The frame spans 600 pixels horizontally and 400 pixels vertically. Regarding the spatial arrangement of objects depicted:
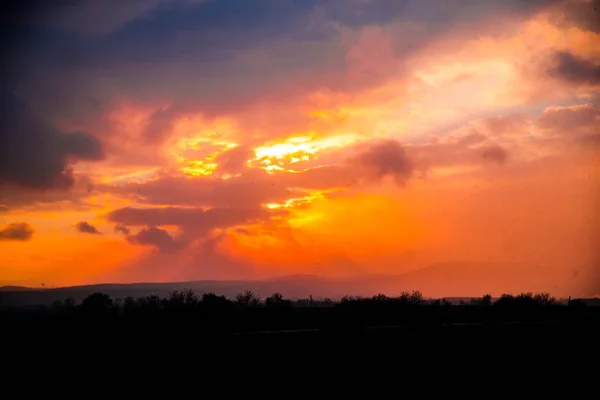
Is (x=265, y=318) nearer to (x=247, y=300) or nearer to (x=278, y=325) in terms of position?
(x=278, y=325)

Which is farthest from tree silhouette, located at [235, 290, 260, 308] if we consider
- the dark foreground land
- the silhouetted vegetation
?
the dark foreground land

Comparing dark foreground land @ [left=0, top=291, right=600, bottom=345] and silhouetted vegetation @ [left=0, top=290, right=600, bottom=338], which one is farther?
silhouetted vegetation @ [left=0, top=290, right=600, bottom=338]

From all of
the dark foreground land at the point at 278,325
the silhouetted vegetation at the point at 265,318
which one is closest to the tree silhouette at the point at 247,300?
the silhouetted vegetation at the point at 265,318

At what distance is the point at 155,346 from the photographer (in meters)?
17.6

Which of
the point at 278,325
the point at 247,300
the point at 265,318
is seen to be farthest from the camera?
the point at 247,300

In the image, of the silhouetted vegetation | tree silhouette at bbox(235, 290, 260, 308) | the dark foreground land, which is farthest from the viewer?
tree silhouette at bbox(235, 290, 260, 308)

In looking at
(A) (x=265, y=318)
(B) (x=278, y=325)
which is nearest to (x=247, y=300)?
(A) (x=265, y=318)

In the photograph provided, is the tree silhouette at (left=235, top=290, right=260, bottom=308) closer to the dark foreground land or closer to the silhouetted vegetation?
the silhouetted vegetation

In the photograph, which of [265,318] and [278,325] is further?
[265,318]

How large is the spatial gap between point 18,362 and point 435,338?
14168 millimetres

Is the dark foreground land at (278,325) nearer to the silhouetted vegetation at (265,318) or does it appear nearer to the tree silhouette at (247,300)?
the silhouetted vegetation at (265,318)

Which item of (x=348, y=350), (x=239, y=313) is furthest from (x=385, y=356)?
(x=239, y=313)

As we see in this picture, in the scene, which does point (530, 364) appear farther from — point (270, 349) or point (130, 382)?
point (130, 382)

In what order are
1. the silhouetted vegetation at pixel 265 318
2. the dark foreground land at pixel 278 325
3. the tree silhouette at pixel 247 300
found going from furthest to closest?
the tree silhouette at pixel 247 300
the silhouetted vegetation at pixel 265 318
the dark foreground land at pixel 278 325
